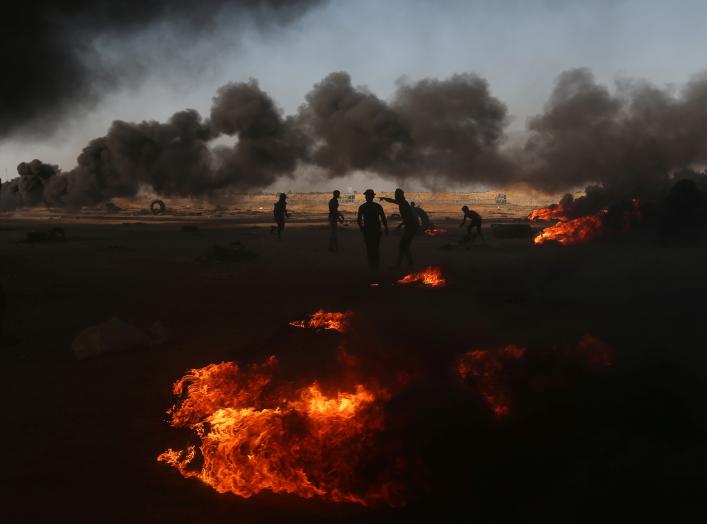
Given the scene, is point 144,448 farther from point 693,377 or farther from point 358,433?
point 693,377

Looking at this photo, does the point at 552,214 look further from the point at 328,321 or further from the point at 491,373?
the point at 491,373

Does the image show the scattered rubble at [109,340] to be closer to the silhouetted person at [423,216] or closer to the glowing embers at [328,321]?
the glowing embers at [328,321]

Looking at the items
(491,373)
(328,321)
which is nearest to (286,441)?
(491,373)

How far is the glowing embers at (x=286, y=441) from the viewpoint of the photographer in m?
3.79

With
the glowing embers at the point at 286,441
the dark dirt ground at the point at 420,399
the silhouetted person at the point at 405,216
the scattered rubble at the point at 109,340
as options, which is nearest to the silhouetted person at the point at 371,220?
the silhouetted person at the point at 405,216

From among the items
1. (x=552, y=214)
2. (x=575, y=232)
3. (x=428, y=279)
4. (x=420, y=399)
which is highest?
(x=552, y=214)

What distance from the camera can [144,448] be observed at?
437 centimetres

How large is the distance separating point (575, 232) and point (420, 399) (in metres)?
19.8

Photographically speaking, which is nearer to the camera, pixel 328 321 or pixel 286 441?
pixel 286 441

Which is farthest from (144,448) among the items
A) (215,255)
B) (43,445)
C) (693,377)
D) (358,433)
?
(215,255)

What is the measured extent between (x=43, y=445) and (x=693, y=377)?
18.9 ft

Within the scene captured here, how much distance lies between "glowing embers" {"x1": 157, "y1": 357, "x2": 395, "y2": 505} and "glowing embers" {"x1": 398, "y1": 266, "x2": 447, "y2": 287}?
7426mm

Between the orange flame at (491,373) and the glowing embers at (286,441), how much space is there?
89 centimetres

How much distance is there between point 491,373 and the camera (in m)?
5.05
